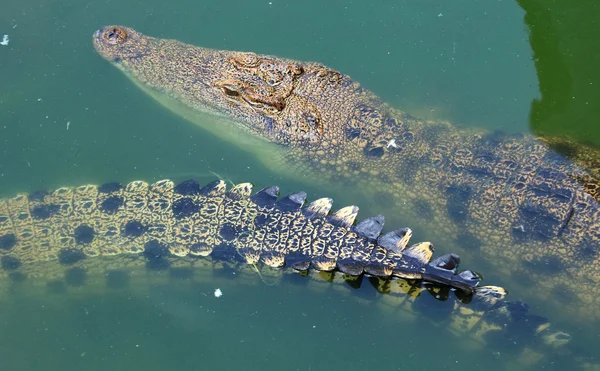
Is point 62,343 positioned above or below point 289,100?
below

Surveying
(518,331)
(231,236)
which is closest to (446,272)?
(518,331)

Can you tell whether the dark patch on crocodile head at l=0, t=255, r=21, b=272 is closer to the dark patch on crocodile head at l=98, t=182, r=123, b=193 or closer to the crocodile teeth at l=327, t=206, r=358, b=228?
the dark patch on crocodile head at l=98, t=182, r=123, b=193

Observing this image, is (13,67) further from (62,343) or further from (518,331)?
(518,331)

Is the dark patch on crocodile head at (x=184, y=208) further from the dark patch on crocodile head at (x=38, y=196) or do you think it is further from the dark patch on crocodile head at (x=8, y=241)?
the dark patch on crocodile head at (x=8, y=241)

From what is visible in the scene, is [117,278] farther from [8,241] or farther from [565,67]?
[565,67]

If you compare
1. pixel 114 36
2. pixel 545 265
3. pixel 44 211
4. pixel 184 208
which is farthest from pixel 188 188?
pixel 545 265
